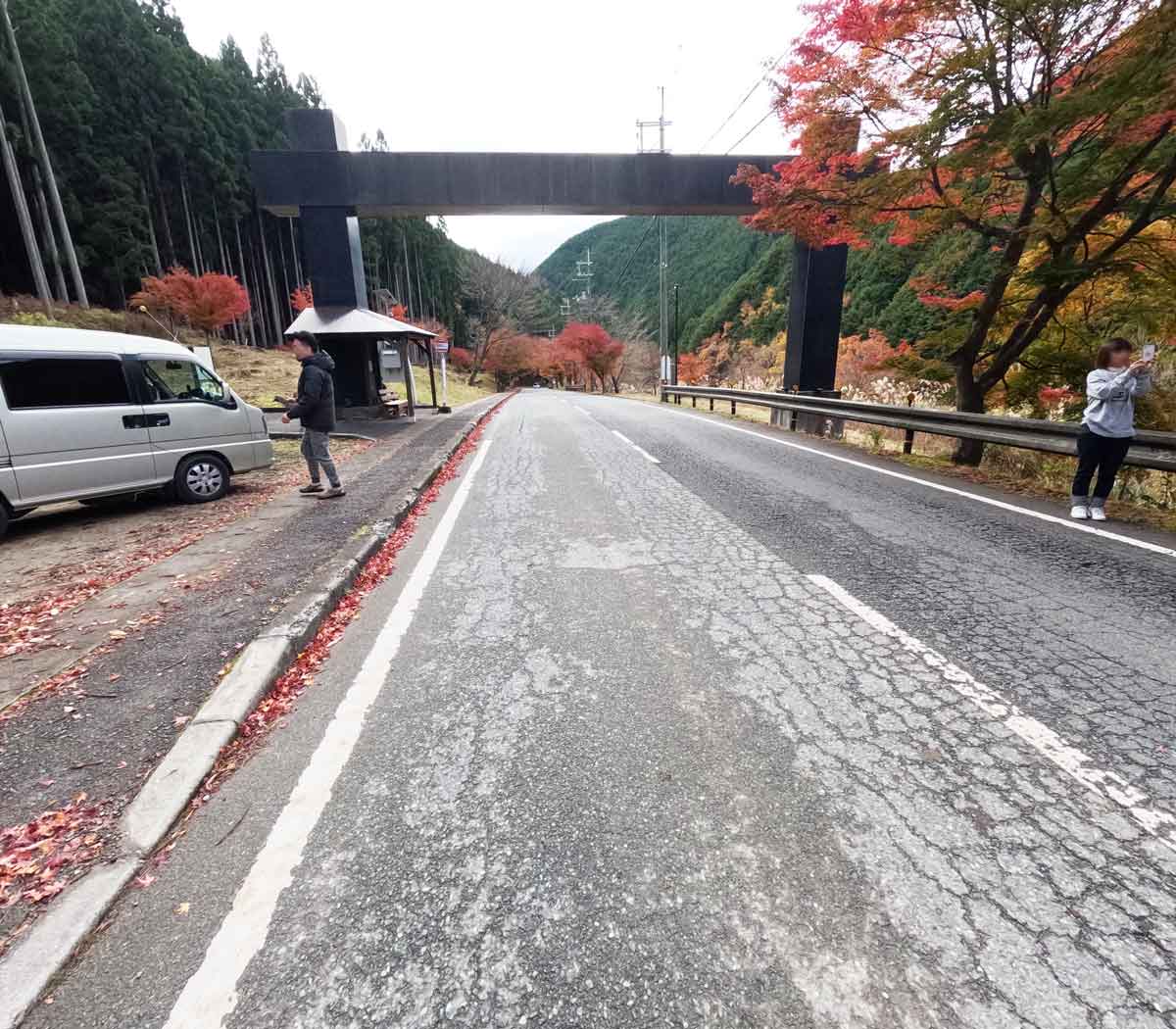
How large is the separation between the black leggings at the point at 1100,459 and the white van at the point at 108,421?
31.2ft

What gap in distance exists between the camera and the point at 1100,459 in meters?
5.23

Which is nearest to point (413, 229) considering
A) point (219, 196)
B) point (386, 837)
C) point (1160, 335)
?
point (219, 196)

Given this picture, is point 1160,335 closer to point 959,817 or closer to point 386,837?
point 959,817

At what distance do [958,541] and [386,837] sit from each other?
4.78 meters

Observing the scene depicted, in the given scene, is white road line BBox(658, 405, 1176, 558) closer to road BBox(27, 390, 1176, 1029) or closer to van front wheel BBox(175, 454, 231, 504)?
road BBox(27, 390, 1176, 1029)

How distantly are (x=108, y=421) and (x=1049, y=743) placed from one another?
319 inches

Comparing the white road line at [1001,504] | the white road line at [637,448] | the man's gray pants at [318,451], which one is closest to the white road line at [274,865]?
the man's gray pants at [318,451]

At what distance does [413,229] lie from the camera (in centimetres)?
5009

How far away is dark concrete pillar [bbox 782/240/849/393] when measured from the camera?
1332 cm

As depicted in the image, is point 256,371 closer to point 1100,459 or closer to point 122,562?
point 122,562

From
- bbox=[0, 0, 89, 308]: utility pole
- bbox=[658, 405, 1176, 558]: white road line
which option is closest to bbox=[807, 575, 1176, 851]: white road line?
bbox=[658, 405, 1176, 558]: white road line

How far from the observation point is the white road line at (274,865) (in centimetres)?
142

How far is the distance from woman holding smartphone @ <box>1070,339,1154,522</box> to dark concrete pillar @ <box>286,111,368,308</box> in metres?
14.8

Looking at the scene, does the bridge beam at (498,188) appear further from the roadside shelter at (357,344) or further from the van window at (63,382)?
the van window at (63,382)
